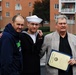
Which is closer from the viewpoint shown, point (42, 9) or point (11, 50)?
point (11, 50)

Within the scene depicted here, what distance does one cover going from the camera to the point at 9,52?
3752 millimetres

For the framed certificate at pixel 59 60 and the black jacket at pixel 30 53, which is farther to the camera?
the black jacket at pixel 30 53

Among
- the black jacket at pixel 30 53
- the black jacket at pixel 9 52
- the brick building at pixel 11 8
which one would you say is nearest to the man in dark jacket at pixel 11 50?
the black jacket at pixel 9 52

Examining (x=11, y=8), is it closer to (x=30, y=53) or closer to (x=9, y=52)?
(x=30, y=53)

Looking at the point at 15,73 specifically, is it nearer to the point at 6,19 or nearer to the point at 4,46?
the point at 4,46

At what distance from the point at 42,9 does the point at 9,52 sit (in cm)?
4996

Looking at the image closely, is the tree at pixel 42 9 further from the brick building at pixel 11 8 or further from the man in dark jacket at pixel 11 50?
the man in dark jacket at pixel 11 50

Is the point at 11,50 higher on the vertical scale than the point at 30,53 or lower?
higher

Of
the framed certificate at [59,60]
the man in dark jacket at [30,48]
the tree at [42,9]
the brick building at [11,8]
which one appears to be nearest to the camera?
the framed certificate at [59,60]

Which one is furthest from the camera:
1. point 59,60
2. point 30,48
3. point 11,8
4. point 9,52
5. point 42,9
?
point 11,8

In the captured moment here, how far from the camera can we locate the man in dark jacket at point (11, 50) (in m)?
3.74

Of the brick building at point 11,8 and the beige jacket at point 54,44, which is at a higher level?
the beige jacket at point 54,44

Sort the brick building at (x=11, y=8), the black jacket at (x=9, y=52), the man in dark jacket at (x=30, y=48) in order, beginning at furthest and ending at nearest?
the brick building at (x=11, y=8) → the man in dark jacket at (x=30, y=48) → the black jacket at (x=9, y=52)

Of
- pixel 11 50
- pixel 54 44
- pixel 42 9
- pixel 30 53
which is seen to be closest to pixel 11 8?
pixel 42 9
